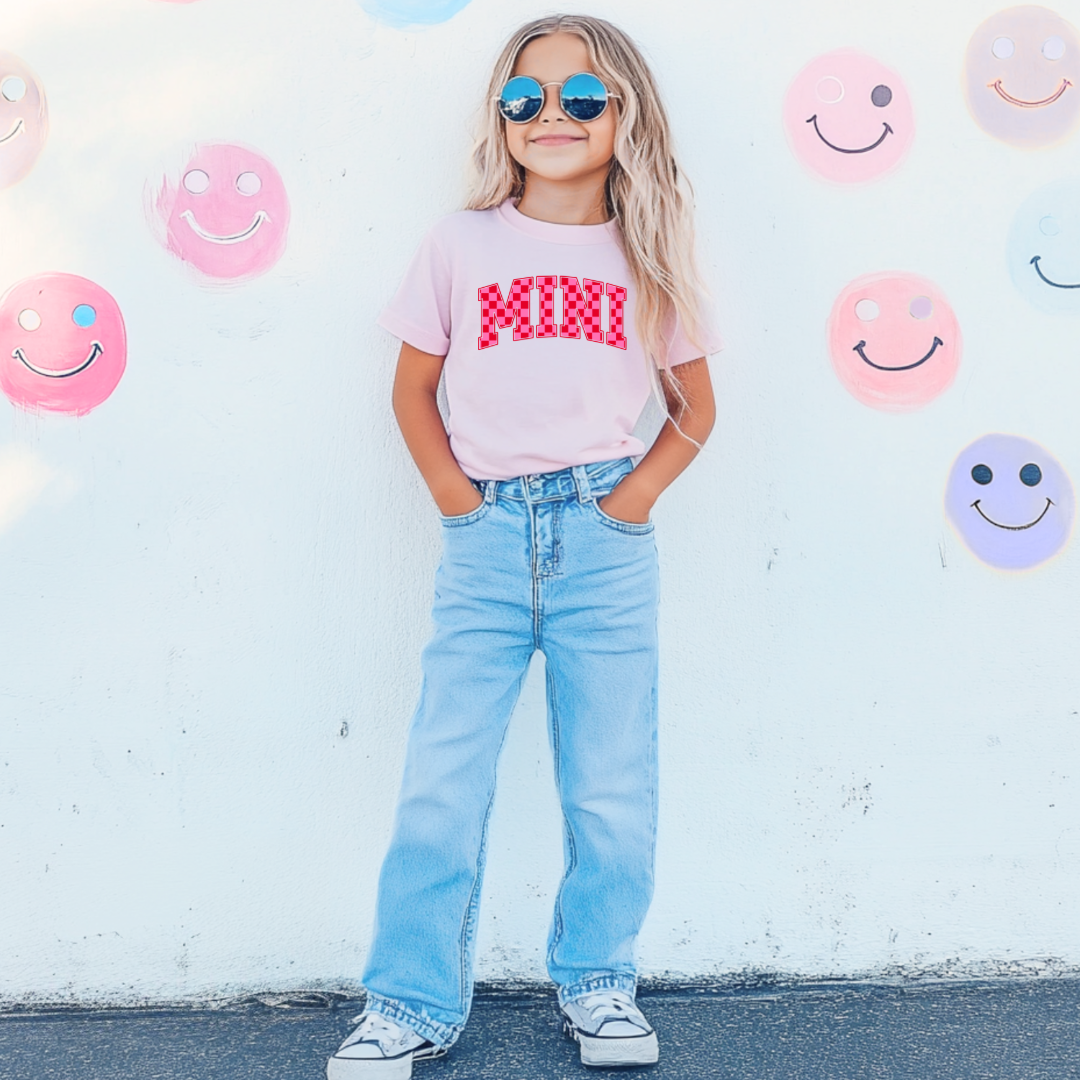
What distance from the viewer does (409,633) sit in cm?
206

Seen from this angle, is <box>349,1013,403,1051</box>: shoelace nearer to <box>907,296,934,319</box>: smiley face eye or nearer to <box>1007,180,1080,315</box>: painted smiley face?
<box>907,296,934,319</box>: smiley face eye

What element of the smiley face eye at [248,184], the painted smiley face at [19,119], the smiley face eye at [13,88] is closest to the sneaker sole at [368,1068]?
the smiley face eye at [248,184]

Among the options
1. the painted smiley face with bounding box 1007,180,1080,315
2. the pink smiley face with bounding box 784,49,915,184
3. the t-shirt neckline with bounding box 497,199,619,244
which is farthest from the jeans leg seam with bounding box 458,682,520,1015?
the painted smiley face with bounding box 1007,180,1080,315

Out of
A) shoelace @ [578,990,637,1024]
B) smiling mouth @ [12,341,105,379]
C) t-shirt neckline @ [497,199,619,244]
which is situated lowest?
shoelace @ [578,990,637,1024]

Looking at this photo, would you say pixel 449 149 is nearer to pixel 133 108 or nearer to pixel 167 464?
pixel 133 108

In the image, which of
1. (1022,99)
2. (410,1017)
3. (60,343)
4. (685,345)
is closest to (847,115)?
(1022,99)

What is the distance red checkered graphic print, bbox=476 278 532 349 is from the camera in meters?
1.81

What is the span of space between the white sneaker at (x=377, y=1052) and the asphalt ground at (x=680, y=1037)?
2.2 inches

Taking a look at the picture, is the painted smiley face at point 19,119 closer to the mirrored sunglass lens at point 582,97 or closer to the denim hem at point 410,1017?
the mirrored sunglass lens at point 582,97

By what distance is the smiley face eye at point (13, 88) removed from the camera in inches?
77.2

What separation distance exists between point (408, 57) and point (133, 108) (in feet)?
1.69

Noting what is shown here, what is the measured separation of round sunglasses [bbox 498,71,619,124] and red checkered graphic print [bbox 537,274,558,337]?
276 millimetres

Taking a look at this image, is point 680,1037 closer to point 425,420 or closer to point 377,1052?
point 377,1052

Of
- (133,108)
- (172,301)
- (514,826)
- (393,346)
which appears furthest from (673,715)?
(133,108)
